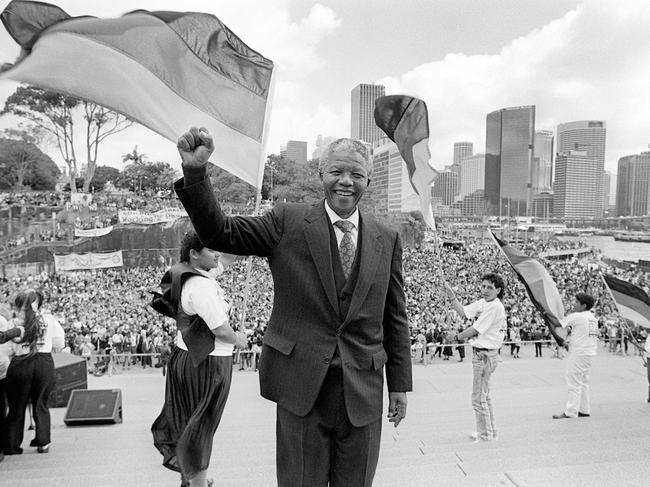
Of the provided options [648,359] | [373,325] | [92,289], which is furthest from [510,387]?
[92,289]

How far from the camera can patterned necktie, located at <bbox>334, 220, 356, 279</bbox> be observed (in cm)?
183

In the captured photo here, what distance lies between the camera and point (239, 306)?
56.0 ft

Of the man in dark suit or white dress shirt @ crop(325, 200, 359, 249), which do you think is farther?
white dress shirt @ crop(325, 200, 359, 249)

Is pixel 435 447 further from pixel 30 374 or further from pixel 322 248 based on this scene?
pixel 30 374

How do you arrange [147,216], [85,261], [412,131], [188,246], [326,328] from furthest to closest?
[147,216], [85,261], [412,131], [188,246], [326,328]

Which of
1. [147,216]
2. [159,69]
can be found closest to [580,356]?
[159,69]

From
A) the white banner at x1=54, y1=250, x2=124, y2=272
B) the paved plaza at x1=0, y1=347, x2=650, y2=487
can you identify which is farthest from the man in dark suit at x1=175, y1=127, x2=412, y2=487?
the white banner at x1=54, y1=250, x2=124, y2=272

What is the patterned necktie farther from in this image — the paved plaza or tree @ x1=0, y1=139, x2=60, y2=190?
tree @ x1=0, y1=139, x2=60, y2=190

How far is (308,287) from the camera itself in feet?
5.77

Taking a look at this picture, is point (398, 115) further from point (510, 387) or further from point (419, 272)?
point (419, 272)

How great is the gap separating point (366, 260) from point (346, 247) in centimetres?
9

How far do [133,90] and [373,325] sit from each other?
8.03 ft

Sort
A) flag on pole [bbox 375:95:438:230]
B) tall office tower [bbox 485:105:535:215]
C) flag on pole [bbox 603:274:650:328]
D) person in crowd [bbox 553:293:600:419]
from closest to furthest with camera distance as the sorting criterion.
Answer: person in crowd [bbox 553:293:600:419] → flag on pole [bbox 603:274:650:328] → flag on pole [bbox 375:95:438:230] → tall office tower [bbox 485:105:535:215]

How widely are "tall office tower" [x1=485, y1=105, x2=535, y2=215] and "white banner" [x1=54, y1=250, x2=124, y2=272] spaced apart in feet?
446
